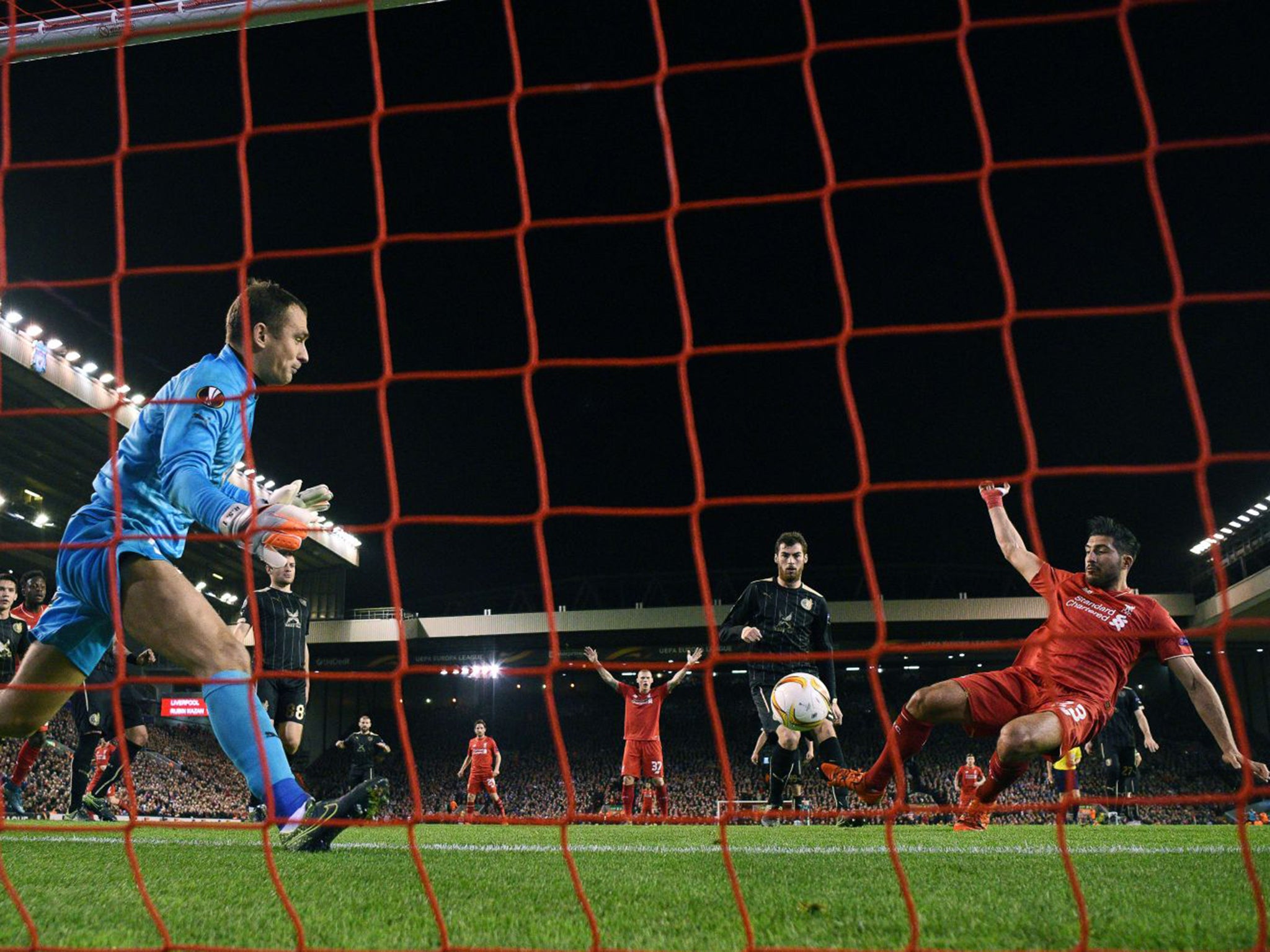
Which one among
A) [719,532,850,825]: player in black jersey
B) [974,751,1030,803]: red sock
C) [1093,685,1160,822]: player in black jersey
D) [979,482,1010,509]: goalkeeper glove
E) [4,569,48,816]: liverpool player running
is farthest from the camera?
[1093,685,1160,822]: player in black jersey

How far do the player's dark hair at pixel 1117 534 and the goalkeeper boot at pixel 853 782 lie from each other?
180 centimetres

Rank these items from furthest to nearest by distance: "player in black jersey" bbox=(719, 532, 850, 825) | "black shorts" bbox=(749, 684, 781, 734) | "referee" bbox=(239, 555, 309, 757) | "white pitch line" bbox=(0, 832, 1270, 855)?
1. "referee" bbox=(239, 555, 309, 757)
2. "black shorts" bbox=(749, 684, 781, 734)
3. "player in black jersey" bbox=(719, 532, 850, 825)
4. "white pitch line" bbox=(0, 832, 1270, 855)

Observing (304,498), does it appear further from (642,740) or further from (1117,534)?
(642,740)

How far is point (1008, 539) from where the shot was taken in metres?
5.57

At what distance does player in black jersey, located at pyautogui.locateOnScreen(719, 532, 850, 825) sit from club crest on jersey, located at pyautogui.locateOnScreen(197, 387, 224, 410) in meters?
4.45

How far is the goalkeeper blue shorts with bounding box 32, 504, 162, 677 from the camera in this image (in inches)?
150

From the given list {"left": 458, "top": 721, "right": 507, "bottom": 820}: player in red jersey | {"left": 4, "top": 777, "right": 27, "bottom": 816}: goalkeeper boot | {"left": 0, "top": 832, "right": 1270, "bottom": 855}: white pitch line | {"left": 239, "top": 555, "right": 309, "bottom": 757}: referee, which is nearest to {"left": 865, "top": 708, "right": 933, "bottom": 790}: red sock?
{"left": 0, "top": 832, "right": 1270, "bottom": 855}: white pitch line

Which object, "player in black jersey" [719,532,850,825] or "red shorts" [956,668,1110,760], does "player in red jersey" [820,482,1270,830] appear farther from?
"player in black jersey" [719,532,850,825]

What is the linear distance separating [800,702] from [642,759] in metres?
5.35

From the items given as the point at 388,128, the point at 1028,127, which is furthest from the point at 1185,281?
the point at 388,128

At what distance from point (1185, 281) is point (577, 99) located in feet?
46.1

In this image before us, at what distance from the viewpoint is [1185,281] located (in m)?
20.5

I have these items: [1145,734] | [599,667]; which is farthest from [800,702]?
[1145,734]

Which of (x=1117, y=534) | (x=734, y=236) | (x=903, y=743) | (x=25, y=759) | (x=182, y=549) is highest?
(x=734, y=236)
